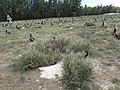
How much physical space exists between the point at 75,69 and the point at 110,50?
7.95 feet

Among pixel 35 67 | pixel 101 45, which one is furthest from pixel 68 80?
pixel 101 45

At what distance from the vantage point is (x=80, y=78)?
420 centimetres

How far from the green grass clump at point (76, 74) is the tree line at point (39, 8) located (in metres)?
38.6

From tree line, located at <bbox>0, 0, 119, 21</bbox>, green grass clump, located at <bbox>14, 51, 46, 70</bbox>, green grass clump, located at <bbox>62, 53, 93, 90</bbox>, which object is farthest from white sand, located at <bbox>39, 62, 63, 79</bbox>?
tree line, located at <bbox>0, 0, 119, 21</bbox>

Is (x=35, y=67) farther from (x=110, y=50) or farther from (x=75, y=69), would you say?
(x=110, y=50)

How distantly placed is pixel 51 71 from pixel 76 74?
766 mm

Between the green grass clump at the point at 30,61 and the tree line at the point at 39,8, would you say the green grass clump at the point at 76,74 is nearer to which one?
the green grass clump at the point at 30,61

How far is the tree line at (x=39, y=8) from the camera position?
138 feet

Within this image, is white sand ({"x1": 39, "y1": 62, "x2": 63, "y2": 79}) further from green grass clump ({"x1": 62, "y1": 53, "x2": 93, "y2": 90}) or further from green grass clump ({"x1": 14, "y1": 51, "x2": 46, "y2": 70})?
green grass clump ({"x1": 62, "y1": 53, "x2": 93, "y2": 90})


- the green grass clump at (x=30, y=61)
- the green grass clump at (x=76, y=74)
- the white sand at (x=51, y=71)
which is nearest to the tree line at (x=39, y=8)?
the green grass clump at (x=30, y=61)

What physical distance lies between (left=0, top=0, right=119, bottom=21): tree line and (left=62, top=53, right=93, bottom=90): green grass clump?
38641 millimetres

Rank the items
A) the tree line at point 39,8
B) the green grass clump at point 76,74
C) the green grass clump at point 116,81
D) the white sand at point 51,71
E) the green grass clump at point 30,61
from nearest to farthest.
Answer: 1. the green grass clump at point 76,74
2. the green grass clump at point 116,81
3. the white sand at point 51,71
4. the green grass clump at point 30,61
5. the tree line at point 39,8

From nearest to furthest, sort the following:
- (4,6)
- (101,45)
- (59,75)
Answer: (59,75)
(101,45)
(4,6)

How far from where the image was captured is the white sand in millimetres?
4594
